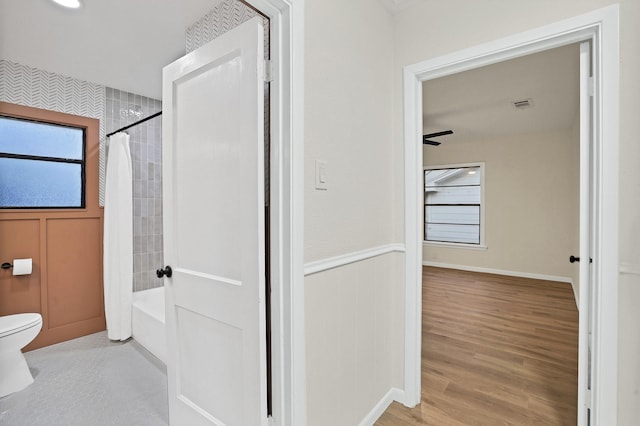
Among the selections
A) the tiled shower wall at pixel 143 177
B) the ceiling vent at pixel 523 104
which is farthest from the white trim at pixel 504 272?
the tiled shower wall at pixel 143 177

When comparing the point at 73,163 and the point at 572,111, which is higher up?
the point at 572,111

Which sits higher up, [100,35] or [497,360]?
[100,35]

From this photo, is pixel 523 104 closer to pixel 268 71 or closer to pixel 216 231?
pixel 268 71

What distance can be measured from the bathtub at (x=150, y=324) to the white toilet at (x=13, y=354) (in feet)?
2.38

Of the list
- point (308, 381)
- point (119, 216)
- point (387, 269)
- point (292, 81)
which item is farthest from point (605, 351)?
point (119, 216)

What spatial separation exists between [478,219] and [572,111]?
2534 millimetres

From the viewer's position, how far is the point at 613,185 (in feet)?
4.44

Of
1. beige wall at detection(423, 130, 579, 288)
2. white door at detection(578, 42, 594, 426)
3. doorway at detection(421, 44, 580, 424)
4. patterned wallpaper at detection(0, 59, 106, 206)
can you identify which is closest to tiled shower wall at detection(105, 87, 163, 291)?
patterned wallpaper at detection(0, 59, 106, 206)

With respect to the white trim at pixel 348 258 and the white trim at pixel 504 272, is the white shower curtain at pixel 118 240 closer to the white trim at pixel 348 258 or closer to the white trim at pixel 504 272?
the white trim at pixel 348 258

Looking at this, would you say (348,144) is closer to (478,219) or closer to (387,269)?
(387,269)

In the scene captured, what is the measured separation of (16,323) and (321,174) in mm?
2576

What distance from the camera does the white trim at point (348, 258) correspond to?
4.33ft

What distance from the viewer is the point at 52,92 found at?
9.34ft

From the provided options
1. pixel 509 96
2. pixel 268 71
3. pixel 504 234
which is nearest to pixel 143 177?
pixel 268 71
